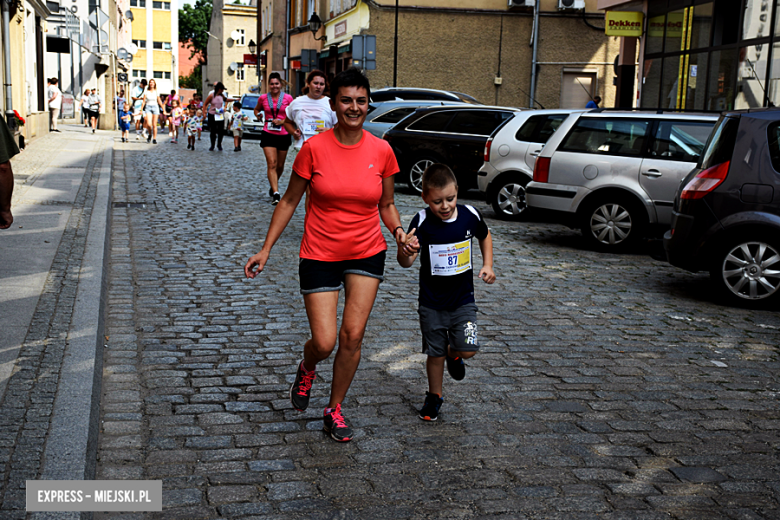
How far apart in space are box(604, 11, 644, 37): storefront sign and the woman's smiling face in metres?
18.7

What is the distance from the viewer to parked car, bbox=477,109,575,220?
41.0 feet

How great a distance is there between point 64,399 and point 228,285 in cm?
340

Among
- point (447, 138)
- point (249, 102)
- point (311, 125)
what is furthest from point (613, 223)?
point (249, 102)

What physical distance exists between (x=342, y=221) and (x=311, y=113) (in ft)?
23.5

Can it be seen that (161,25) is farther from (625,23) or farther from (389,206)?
(389,206)

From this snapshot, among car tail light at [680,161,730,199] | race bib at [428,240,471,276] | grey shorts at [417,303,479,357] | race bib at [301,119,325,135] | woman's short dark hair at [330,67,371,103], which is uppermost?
woman's short dark hair at [330,67,371,103]

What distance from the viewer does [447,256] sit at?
4.44 metres

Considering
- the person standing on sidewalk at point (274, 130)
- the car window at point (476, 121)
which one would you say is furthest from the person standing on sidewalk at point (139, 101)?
the person standing on sidewalk at point (274, 130)

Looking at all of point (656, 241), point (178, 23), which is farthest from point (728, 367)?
point (178, 23)

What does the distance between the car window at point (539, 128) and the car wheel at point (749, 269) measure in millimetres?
5058

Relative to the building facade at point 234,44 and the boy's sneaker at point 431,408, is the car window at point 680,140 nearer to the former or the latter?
the boy's sneaker at point 431,408

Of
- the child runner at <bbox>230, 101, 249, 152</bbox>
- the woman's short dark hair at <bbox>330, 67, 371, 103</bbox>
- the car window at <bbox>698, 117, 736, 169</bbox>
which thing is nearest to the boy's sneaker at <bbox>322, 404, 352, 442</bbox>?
the woman's short dark hair at <bbox>330, 67, 371, 103</bbox>

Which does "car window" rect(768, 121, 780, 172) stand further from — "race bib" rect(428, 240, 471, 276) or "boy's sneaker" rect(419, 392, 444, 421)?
"boy's sneaker" rect(419, 392, 444, 421)

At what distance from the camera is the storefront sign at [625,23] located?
2147 centimetres
